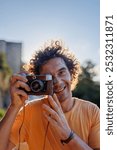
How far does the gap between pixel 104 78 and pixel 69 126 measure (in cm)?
11

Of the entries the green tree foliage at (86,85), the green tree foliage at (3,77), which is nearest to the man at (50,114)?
the green tree foliage at (86,85)

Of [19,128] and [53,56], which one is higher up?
[53,56]

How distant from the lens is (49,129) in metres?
0.78

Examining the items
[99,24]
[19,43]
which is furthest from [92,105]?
[19,43]

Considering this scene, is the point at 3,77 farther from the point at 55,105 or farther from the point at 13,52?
the point at 55,105

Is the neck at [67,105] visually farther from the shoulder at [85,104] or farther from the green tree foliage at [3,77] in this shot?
the green tree foliage at [3,77]

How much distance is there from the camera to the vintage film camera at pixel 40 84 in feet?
2.46

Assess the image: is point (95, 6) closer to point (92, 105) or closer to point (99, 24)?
point (99, 24)

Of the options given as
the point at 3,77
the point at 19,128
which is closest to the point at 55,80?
the point at 19,128

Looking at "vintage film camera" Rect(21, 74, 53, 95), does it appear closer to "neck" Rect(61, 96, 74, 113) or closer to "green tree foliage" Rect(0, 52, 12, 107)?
"neck" Rect(61, 96, 74, 113)

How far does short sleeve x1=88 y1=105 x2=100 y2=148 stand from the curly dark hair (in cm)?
9

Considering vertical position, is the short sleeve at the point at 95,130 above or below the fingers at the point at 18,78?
below

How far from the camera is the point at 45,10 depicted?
0.89 metres

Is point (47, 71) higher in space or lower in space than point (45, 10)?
lower
